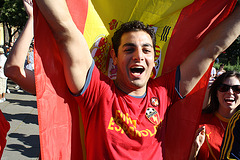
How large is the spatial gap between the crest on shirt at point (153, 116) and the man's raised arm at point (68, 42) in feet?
1.85

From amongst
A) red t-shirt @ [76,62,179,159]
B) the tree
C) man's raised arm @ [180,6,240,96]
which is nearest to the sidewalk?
red t-shirt @ [76,62,179,159]

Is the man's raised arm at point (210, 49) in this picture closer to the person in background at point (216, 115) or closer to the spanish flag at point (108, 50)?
the spanish flag at point (108, 50)

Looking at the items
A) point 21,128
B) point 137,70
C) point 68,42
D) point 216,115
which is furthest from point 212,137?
point 21,128

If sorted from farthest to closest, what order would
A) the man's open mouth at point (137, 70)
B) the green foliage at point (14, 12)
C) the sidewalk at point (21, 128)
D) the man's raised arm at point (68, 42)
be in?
the green foliage at point (14, 12) → the sidewalk at point (21, 128) → the man's open mouth at point (137, 70) → the man's raised arm at point (68, 42)

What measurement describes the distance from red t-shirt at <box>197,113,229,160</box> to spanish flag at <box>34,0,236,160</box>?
292mm

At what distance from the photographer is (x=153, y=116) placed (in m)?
1.90

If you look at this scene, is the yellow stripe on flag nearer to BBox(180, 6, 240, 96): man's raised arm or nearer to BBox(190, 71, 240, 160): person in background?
BBox(180, 6, 240, 96): man's raised arm

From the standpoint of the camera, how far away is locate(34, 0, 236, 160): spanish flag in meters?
1.76

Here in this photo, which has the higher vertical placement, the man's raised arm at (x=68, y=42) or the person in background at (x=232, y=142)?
the man's raised arm at (x=68, y=42)

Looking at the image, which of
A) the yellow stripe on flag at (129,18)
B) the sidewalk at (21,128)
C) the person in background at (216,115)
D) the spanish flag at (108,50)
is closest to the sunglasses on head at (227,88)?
the person in background at (216,115)

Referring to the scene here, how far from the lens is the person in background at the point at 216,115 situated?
2.38 metres

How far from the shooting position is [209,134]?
249 centimetres

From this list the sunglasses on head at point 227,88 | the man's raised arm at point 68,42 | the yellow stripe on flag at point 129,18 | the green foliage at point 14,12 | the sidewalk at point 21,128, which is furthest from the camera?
the green foliage at point 14,12

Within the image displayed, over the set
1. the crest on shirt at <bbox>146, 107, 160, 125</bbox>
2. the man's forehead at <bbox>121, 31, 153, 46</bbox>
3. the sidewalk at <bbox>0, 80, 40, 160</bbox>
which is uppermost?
the man's forehead at <bbox>121, 31, 153, 46</bbox>
